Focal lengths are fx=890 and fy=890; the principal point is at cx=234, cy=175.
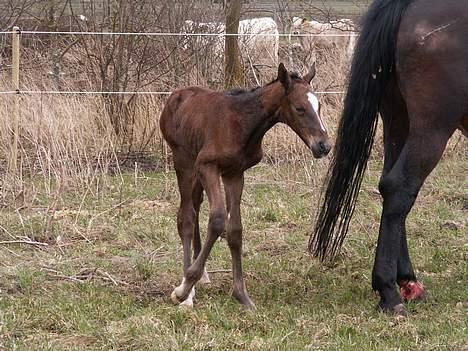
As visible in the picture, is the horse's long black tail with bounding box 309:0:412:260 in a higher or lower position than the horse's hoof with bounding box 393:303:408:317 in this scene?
higher

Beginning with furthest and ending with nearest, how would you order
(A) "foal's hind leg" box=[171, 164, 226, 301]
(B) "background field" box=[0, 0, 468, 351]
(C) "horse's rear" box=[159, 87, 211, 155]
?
(C) "horse's rear" box=[159, 87, 211, 155]
(A) "foal's hind leg" box=[171, 164, 226, 301]
(B) "background field" box=[0, 0, 468, 351]

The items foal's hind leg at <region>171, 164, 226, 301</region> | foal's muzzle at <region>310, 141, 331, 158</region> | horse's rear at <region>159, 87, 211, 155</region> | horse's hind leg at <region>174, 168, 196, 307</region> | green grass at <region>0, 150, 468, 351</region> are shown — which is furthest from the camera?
horse's hind leg at <region>174, 168, 196, 307</region>

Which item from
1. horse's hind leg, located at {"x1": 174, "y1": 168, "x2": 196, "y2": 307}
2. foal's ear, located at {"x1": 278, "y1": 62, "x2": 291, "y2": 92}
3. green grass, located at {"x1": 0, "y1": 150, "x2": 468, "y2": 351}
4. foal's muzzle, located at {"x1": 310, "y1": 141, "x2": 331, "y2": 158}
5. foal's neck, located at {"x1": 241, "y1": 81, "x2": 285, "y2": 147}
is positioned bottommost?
green grass, located at {"x1": 0, "y1": 150, "x2": 468, "y2": 351}

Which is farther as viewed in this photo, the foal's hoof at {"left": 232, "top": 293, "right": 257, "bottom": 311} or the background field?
the foal's hoof at {"left": 232, "top": 293, "right": 257, "bottom": 311}

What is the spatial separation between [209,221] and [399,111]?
143cm

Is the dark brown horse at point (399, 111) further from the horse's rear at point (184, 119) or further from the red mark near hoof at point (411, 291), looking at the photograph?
the horse's rear at point (184, 119)

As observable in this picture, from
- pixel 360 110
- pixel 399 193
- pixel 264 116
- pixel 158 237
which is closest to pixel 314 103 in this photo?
pixel 264 116

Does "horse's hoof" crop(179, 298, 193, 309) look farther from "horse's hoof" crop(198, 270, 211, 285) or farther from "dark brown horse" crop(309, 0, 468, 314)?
"dark brown horse" crop(309, 0, 468, 314)

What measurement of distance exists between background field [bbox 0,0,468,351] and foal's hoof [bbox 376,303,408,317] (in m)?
0.05

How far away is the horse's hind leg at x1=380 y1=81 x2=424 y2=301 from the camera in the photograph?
5.47 meters

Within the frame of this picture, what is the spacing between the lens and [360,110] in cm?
540

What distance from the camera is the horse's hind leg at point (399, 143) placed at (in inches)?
215

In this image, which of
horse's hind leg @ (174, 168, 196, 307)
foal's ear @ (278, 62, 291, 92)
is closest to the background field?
horse's hind leg @ (174, 168, 196, 307)

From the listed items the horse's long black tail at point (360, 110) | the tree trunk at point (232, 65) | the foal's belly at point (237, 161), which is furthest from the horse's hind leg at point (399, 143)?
the tree trunk at point (232, 65)
